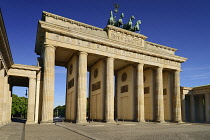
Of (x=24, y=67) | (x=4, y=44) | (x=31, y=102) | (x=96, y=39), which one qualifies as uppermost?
(x=96, y=39)

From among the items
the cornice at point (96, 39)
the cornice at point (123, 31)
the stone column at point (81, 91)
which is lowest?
the stone column at point (81, 91)

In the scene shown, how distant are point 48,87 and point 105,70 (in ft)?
32.8

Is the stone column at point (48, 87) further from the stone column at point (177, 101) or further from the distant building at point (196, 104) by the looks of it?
the distant building at point (196, 104)

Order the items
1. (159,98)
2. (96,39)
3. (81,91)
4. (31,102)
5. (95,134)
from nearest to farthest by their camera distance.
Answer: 1. (95,134)
2. (31,102)
3. (81,91)
4. (96,39)
5. (159,98)

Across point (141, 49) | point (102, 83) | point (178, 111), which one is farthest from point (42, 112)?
point (178, 111)

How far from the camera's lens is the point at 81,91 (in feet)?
96.0

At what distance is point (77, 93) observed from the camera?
96.8 feet

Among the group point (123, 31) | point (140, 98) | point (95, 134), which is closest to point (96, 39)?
point (123, 31)

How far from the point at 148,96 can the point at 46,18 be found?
24394 mm

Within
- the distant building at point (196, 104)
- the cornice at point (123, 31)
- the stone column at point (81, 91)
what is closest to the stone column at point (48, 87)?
the stone column at point (81, 91)

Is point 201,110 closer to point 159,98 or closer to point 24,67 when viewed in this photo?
point 159,98

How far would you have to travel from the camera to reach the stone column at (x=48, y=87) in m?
25.9

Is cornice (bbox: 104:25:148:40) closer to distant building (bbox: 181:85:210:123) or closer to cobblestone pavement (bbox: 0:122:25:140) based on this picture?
distant building (bbox: 181:85:210:123)

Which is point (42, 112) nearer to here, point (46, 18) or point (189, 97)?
point (46, 18)
